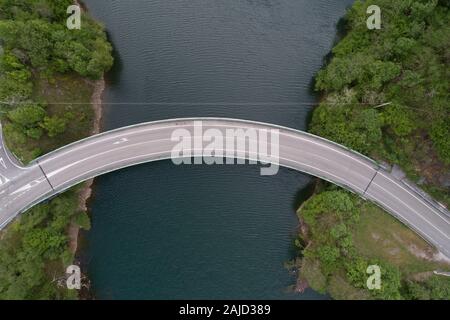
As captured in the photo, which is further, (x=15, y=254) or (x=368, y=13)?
(x=368, y=13)

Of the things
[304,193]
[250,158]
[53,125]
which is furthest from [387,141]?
[53,125]

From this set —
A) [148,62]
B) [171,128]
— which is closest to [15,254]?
[171,128]

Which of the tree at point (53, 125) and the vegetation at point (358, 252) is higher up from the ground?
the tree at point (53, 125)

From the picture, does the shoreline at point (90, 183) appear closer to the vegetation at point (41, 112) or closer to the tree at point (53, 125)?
the vegetation at point (41, 112)

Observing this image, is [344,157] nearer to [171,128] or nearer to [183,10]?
[171,128]

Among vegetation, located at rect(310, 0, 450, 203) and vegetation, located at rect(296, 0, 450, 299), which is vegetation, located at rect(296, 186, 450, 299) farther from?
vegetation, located at rect(310, 0, 450, 203)

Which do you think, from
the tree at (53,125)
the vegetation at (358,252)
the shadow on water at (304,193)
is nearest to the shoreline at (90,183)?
the tree at (53,125)

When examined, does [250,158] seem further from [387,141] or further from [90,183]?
[90,183]
